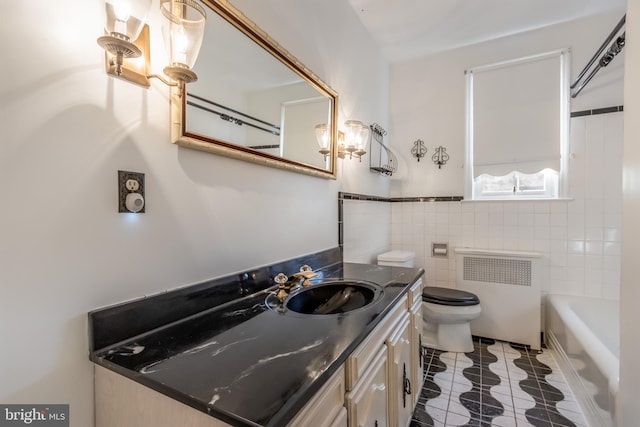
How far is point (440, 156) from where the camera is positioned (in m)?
2.84

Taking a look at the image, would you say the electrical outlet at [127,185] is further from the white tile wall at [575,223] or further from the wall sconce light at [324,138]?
the white tile wall at [575,223]

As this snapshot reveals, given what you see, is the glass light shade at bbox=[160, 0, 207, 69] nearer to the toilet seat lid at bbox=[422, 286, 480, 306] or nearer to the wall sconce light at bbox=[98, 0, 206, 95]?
the wall sconce light at bbox=[98, 0, 206, 95]

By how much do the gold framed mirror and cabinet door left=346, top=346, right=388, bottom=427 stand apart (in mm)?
923

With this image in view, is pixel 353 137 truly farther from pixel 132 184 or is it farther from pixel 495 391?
pixel 495 391

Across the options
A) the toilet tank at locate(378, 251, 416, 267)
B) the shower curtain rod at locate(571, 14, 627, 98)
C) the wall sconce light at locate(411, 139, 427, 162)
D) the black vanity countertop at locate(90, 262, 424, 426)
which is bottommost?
the toilet tank at locate(378, 251, 416, 267)

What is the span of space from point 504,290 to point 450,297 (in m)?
0.56

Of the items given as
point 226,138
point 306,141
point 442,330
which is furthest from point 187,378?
point 442,330

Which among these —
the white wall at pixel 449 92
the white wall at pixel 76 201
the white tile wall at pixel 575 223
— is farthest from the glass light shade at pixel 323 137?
the white tile wall at pixel 575 223

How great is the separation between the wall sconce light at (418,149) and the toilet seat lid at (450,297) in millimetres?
1315

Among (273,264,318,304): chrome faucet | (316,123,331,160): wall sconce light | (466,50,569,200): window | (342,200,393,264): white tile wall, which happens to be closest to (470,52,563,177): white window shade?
(466,50,569,200): window

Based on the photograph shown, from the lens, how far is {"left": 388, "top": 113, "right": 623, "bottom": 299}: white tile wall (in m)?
2.25

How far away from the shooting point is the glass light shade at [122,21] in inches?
29.4

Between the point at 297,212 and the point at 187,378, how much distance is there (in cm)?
106

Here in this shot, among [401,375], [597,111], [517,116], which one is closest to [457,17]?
[517,116]
